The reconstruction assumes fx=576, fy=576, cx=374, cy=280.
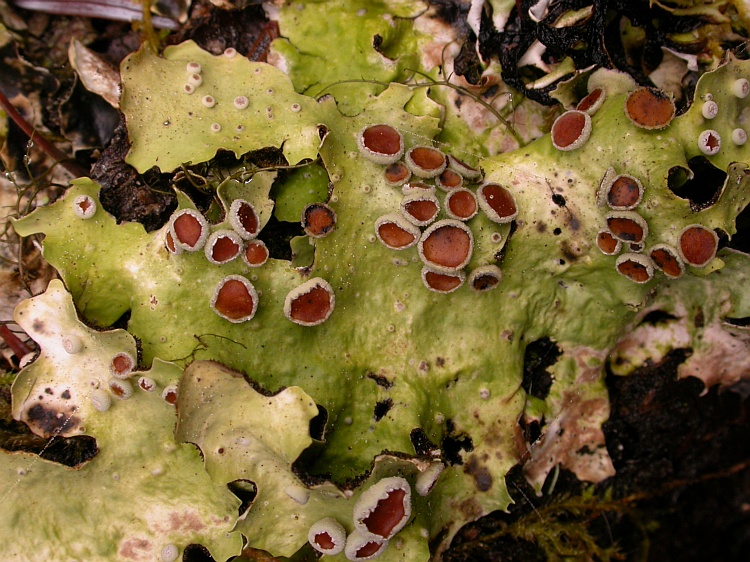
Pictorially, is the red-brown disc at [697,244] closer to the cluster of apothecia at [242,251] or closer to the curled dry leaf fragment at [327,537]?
the cluster of apothecia at [242,251]

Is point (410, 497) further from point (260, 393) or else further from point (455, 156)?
point (455, 156)

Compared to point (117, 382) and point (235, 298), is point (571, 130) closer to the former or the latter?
point (235, 298)

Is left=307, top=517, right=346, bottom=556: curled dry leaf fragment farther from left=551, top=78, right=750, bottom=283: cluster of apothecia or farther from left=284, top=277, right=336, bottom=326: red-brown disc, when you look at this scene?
left=551, top=78, right=750, bottom=283: cluster of apothecia

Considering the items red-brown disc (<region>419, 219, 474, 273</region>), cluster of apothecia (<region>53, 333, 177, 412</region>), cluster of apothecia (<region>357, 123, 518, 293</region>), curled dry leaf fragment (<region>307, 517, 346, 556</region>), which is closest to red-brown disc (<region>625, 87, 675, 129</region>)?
cluster of apothecia (<region>357, 123, 518, 293</region>)

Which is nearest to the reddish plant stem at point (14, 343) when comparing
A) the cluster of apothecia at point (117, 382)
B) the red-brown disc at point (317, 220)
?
the cluster of apothecia at point (117, 382)

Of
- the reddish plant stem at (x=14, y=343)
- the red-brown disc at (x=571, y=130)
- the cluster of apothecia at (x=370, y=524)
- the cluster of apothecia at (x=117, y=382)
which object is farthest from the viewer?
the reddish plant stem at (x=14, y=343)

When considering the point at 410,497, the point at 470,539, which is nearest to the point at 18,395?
the point at 410,497
